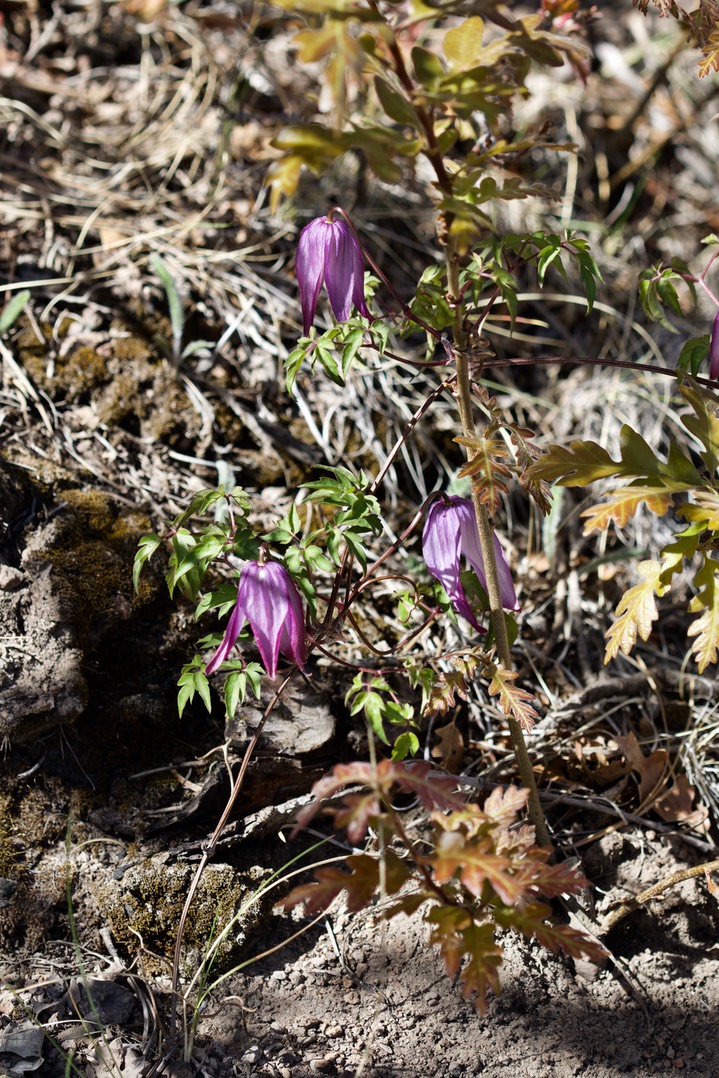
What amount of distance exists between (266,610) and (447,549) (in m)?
0.33

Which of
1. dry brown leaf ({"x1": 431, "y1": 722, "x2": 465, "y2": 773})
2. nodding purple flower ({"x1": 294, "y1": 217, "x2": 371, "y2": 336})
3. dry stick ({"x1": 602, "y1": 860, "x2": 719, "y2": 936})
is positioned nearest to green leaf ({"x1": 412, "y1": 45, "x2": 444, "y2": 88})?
nodding purple flower ({"x1": 294, "y1": 217, "x2": 371, "y2": 336})

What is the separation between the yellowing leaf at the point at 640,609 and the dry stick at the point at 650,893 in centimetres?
49

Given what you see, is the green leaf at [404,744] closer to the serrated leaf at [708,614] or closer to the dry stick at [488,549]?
the dry stick at [488,549]

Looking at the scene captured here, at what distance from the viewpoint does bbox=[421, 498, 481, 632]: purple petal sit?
5.36ft

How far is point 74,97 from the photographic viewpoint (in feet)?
10.6

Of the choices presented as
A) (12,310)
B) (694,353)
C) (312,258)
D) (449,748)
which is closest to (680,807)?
A: (449,748)

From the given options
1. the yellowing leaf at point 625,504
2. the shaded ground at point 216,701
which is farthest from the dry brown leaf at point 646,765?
the yellowing leaf at point 625,504

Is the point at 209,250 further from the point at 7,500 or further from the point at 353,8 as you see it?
the point at 353,8

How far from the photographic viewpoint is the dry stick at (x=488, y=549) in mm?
1456

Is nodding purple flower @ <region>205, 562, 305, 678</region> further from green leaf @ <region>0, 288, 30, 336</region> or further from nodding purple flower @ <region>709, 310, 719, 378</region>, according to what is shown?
green leaf @ <region>0, 288, 30, 336</region>

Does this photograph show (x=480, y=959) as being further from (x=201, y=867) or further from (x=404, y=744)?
(x=201, y=867)

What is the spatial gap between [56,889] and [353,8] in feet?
5.19

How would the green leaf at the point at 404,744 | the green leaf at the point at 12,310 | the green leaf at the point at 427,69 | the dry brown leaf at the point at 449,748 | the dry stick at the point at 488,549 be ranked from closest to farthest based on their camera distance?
1. the green leaf at the point at 427,69
2. the dry stick at the point at 488,549
3. the green leaf at the point at 404,744
4. the dry brown leaf at the point at 449,748
5. the green leaf at the point at 12,310

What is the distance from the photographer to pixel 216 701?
2010mm
